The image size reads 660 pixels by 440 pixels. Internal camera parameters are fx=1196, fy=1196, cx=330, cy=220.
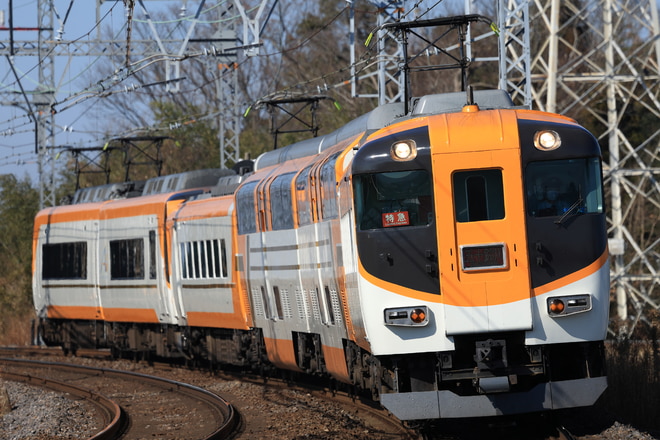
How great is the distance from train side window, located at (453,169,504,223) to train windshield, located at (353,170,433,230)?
9.8 inches

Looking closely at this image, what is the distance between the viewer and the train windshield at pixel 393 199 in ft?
33.6

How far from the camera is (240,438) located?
1278 centimetres

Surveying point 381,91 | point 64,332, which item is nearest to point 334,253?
point 381,91

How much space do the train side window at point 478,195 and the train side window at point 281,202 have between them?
481cm

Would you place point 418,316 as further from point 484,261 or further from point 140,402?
point 140,402

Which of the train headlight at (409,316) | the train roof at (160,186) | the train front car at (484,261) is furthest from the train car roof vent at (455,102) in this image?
the train roof at (160,186)

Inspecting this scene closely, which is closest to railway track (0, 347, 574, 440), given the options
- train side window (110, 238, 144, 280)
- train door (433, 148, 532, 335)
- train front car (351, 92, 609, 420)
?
train front car (351, 92, 609, 420)

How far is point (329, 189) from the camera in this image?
12.5 meters

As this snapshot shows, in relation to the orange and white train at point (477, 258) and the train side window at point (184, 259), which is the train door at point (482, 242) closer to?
the orange and white train at point (477, 258)

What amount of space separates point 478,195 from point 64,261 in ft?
59.1

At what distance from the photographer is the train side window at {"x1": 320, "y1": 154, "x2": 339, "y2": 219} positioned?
12195 millimetres

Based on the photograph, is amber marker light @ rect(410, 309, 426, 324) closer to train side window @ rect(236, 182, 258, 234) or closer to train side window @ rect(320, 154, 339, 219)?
train side window @ rect(320, 154, 339, 219)

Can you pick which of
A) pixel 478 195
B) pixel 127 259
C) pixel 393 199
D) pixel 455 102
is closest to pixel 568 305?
pixel 478 195

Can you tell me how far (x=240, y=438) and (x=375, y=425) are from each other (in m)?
1.46
